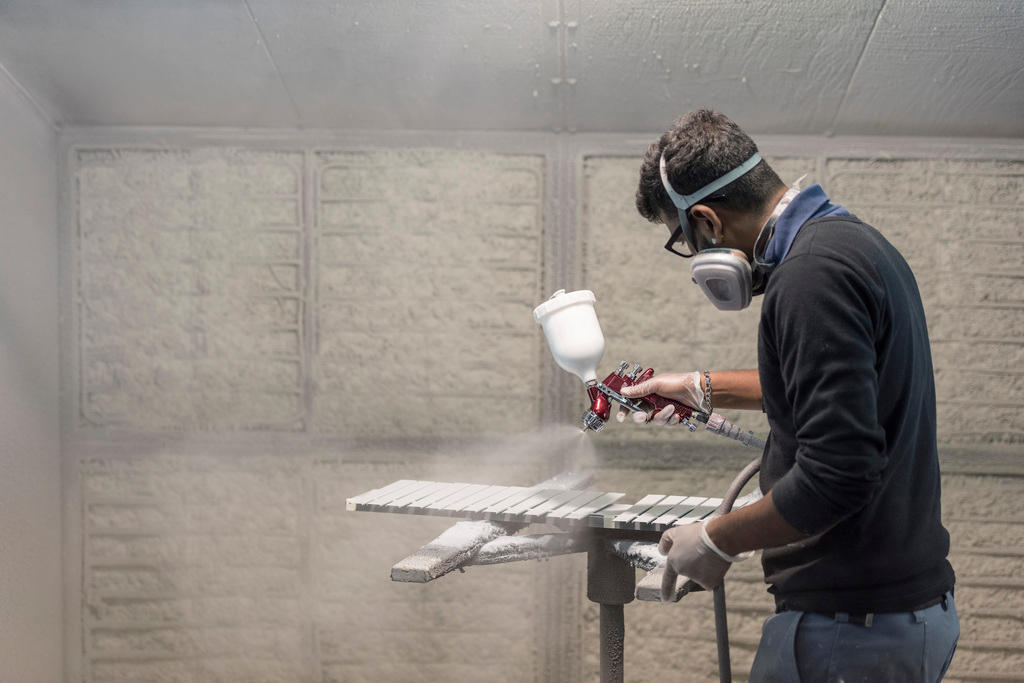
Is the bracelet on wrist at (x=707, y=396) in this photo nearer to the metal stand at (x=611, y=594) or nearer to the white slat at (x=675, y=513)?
the white slat at (x=675, y=513)

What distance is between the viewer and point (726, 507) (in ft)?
5.75

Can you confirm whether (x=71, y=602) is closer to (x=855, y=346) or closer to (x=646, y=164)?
(x=646, y=164)

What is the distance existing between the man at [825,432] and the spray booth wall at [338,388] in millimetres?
1571

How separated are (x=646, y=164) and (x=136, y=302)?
89.7 inches

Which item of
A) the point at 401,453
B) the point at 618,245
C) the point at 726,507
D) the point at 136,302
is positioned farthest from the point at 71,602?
the point at 726,507

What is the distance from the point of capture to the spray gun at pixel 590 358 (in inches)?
82.7

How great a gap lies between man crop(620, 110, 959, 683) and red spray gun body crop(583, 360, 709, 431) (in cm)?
58

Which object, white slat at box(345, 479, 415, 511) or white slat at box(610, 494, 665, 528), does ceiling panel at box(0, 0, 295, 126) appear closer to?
white slat at box(345, 479, 415, 511)

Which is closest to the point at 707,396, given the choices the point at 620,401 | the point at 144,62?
the point at 620,401

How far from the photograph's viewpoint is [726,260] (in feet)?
5.25

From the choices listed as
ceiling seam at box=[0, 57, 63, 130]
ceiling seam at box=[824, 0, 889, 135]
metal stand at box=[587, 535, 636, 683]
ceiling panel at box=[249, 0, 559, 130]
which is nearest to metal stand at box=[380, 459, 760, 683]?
metal stand at box=[587, 535, 636, 683]

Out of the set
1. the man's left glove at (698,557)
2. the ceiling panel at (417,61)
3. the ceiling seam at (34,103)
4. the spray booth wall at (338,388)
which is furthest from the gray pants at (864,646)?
the ceiling seam at (34,103)

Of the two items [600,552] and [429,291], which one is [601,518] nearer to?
[600,552]

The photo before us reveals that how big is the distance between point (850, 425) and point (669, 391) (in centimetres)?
93
